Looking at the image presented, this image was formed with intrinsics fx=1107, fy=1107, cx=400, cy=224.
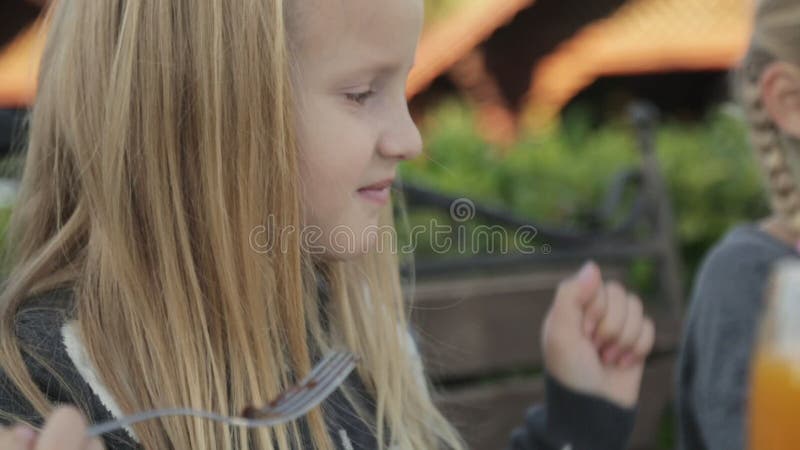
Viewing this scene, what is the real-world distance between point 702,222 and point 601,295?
7.59 ft

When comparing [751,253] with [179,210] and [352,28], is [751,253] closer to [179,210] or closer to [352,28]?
[352,28]

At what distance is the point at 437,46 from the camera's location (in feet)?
16.7

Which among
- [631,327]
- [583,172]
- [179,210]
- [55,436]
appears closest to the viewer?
[55,436]

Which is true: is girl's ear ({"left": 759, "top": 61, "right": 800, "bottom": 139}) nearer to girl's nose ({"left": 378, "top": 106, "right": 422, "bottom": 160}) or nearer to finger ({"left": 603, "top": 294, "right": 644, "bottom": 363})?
finger ({"left": 603, "top": 294, "right": 644, "bottom": 363})

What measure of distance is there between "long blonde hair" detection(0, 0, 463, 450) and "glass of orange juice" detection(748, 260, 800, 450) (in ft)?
2.14

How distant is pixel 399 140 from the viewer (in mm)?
1438

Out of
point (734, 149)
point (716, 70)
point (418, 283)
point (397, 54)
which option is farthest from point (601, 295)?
point (716, 70)

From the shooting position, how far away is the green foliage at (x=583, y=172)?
3420 mm

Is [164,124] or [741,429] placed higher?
[164,124]

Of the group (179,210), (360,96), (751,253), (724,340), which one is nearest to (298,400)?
(179,210)

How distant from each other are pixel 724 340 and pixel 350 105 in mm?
928

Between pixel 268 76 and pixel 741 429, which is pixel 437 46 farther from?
pixel 268 76

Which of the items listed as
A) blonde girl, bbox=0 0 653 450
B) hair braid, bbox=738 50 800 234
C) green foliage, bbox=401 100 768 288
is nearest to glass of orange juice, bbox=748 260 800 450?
blonde girl, bbox=0 0 653 450

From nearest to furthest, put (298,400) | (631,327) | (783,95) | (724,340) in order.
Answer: (298,400) < (631,327) < (724,340) < (783,95)
